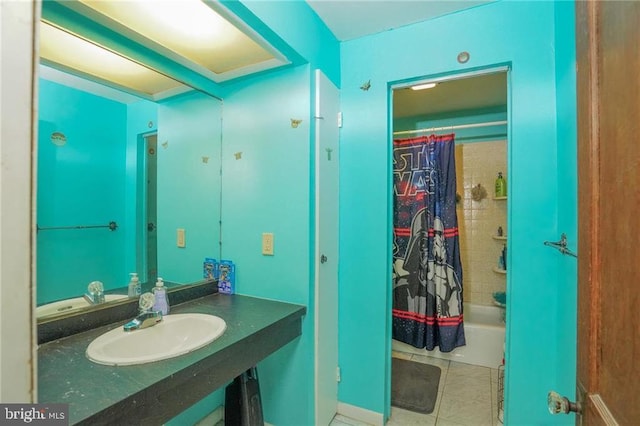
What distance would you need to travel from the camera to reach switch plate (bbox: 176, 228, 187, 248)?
1.69m

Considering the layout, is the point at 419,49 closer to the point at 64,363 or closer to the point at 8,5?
the point at 8,5

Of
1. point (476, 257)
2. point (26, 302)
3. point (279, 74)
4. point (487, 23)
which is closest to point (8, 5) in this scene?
point (26, 302)

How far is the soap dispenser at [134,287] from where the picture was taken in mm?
1368

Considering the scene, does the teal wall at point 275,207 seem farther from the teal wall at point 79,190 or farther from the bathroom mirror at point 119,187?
the teal wall at point 79,190

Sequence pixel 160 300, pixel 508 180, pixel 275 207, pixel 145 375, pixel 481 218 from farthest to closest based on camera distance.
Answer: pixel 481 218
pixel 275 207
pixel 508 180
pixel 160 300
pixel 145 375

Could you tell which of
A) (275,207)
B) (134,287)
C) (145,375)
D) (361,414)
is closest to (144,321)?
(134,287)

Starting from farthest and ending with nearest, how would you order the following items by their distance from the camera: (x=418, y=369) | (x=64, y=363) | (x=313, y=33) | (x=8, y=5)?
(x=418, y=369)
(x=313, y=33)
(x=64, y=363)
(x=8, y=5)

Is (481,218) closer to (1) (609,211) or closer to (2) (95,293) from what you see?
(1) (609,211)

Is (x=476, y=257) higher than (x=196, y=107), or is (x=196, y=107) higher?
(x=196, y=107)

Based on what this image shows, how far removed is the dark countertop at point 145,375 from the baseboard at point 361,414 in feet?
2.86

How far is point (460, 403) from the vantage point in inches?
76.4

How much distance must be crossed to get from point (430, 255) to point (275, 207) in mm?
1485

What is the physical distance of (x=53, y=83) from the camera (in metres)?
1.14

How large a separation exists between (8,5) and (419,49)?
1.75 m
